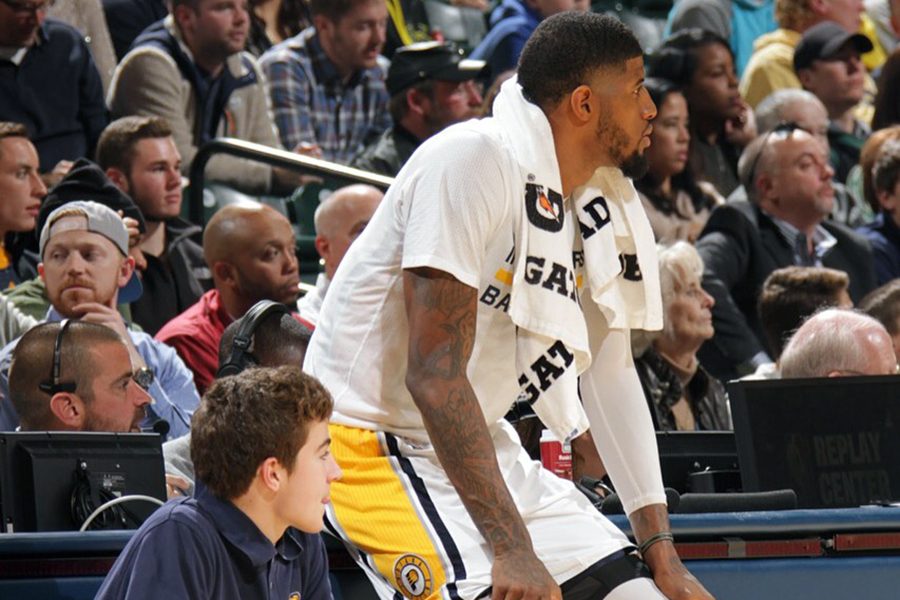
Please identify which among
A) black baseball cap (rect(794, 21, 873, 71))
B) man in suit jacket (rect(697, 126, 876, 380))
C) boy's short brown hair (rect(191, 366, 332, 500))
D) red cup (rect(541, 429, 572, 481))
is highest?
boy's short brown hair (rect(191, 366, 332, 500))

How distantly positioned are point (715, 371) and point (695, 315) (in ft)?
3.06

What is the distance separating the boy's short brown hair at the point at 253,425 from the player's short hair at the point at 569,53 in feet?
2.75

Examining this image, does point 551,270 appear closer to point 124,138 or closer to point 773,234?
point 124,138

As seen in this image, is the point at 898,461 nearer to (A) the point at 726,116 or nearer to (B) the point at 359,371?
(B) the point at 359,371

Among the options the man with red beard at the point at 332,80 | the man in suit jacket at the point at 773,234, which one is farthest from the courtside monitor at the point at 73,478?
the man with red beard at the point at 332,80

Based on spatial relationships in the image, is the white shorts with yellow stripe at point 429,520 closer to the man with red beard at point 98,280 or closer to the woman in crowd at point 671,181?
the man with red beard at point 98,280

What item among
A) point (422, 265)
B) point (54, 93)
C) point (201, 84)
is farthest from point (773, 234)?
point (422, 265)

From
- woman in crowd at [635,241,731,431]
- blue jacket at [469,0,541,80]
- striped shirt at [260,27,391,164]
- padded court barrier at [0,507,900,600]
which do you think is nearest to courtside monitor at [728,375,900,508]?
padded court barrier at [0,507,900,600]

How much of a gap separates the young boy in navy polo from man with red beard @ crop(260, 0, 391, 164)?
17.5 ft

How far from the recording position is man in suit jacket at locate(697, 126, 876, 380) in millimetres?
7809

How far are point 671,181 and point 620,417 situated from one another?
16.5 ft

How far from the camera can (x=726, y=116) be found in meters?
9.51

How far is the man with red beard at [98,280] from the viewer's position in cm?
575

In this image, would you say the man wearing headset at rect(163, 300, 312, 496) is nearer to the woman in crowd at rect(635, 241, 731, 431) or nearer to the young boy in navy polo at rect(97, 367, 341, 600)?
the young boy in navy polo at rect(97, 367, 341, 600)
